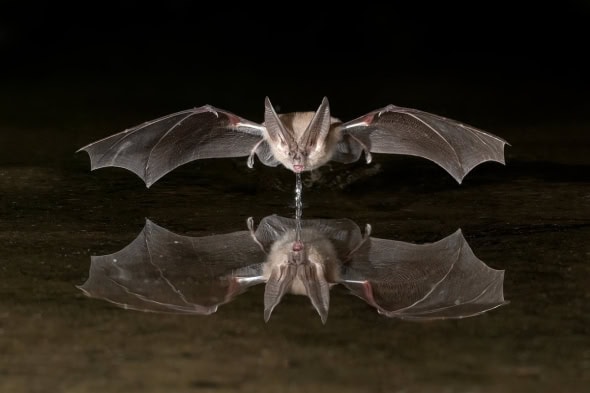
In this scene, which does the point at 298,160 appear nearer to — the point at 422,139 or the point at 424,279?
the point at 422,139

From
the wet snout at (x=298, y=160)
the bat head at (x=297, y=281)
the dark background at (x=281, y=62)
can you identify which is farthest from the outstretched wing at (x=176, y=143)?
the bat head at (x=297, y=281)

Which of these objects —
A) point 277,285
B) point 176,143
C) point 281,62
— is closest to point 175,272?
point 277,285

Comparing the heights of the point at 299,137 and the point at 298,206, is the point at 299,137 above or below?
above

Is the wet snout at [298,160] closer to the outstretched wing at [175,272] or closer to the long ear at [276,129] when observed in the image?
the long ear at [276,129]

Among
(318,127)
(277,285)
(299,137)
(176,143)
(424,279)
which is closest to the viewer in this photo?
(277,285)

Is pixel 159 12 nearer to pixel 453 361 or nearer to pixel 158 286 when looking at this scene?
pixel 158 286

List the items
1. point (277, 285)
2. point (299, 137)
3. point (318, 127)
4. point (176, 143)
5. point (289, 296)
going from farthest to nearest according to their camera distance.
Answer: point (176, 143) < point (299, 137) < point (318, 127) < point (277, 285) < point (289, 296)

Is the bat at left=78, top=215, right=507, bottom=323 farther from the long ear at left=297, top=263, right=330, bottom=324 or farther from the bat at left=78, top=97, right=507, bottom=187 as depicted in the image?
the bat at left=78, top=97, right=507, bottom=187
